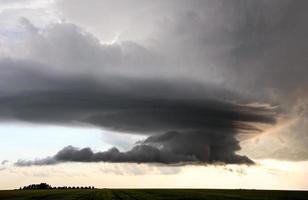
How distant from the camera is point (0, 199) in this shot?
450 ft

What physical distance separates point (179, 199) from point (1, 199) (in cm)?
5271

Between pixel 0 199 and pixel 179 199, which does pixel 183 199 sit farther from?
pixel 0 199

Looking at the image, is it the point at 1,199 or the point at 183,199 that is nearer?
the point at 183,199

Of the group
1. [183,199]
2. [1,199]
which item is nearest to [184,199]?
[183,199]

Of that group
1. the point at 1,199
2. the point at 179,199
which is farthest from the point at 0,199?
the point at 179,199

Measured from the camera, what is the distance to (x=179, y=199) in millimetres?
125688

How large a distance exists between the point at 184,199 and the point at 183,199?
269 mm

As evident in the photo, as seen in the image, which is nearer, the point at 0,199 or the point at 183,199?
the point at 183,199

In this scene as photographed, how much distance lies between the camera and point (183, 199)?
414 ft

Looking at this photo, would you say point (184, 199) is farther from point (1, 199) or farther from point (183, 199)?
point (1, 199)

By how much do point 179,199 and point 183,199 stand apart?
1281 millimetres

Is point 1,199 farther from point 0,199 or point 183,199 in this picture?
point 183,199

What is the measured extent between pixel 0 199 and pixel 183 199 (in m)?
53.9

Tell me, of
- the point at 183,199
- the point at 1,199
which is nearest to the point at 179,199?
the point at 183,199
